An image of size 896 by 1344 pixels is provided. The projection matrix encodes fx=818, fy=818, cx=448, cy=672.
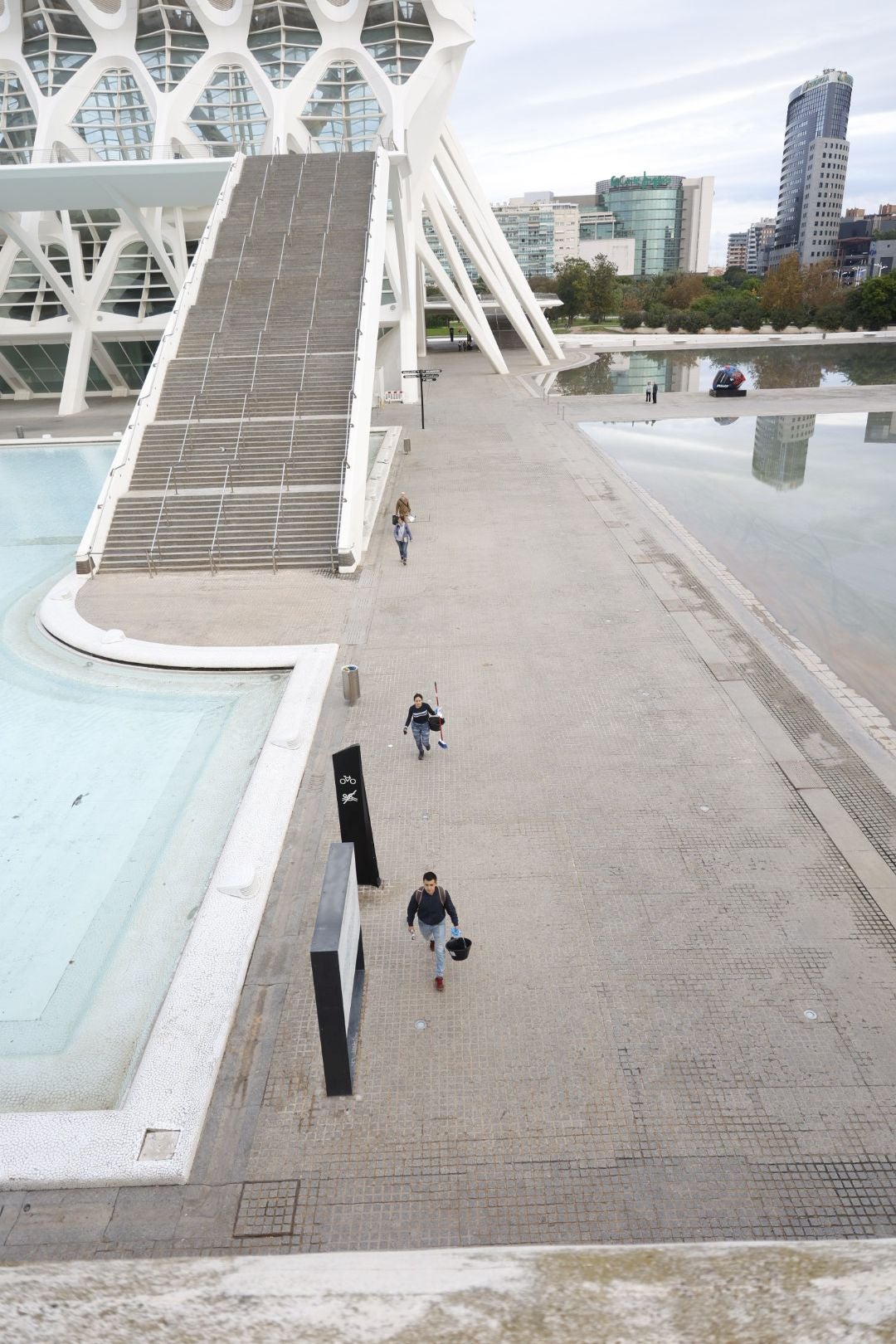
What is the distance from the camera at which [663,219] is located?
625 feet

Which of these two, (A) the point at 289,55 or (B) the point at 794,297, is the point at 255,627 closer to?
(A) the point at 289,55

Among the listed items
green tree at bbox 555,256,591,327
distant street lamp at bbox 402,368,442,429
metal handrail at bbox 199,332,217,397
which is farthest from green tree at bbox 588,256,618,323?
metal handrail at bbox 199,332,217,397

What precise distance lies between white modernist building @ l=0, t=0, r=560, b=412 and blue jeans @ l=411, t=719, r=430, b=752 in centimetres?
3074

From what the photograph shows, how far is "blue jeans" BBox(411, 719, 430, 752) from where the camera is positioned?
9508 mm

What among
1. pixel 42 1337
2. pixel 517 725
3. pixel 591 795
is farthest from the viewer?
pixel 517 725

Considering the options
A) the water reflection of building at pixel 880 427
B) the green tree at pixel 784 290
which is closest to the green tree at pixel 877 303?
the green tree at pixel 784 290

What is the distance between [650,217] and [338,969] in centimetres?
21837

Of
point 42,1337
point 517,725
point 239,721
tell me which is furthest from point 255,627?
point 42,1337

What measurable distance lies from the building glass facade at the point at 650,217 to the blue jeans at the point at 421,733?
206m

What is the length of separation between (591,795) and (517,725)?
1.75 m

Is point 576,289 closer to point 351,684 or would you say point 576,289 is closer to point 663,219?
point 351,684

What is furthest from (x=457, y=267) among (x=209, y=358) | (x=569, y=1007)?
(x=569, y=1007)

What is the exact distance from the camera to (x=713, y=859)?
26.0 ft

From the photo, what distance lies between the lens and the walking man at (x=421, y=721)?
9.39m
